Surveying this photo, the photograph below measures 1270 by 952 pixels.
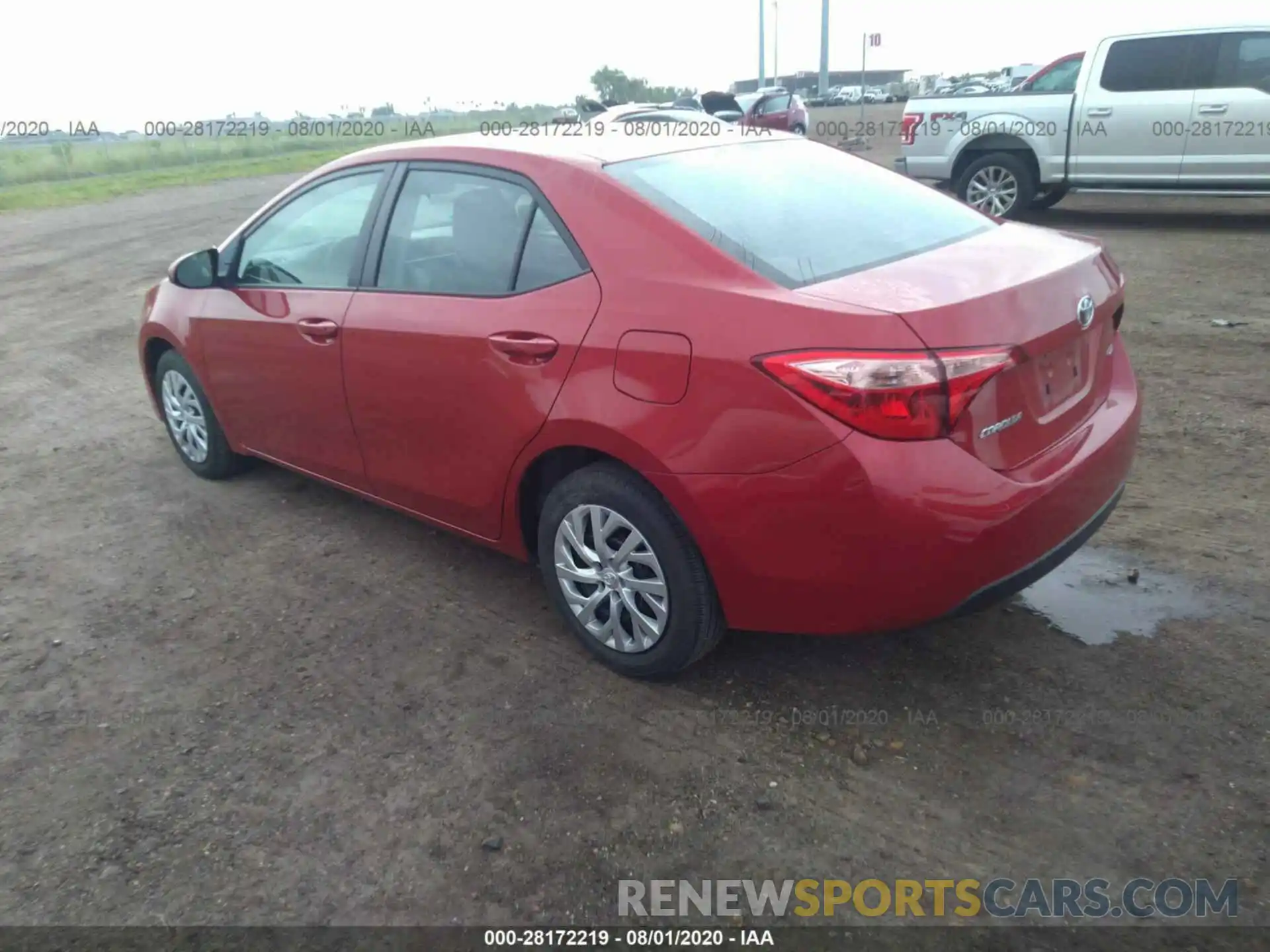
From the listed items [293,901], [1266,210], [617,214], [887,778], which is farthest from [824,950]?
[1266,210]

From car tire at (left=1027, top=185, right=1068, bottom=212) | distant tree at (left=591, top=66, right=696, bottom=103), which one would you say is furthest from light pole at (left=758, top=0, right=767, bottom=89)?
car tire at (left=1027, top=185, right=1068, bottom=212)

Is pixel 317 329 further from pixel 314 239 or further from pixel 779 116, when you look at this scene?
pixel 779 116

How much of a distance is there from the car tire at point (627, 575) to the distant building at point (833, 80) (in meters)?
81.6

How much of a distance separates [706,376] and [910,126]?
1018 cm

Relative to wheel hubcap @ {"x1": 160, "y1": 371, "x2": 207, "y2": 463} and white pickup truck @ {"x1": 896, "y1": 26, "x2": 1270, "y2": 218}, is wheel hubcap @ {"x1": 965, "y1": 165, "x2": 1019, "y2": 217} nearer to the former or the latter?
white pickup truck @ {"x1": 896, "y1": 26, "x2": 1270, "y2": 218}

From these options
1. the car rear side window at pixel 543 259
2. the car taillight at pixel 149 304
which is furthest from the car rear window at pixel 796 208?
the car taillight at pixel 149 304

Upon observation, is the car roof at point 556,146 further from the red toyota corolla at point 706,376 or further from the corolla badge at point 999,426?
the corolla badge at point 999,426

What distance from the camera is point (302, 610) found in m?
3.85

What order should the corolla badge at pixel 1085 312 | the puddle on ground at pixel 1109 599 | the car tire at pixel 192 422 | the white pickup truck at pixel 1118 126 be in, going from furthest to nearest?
the white pickup truck at pixel 1118 126, the car tire at pixel 192 422, the puddle on ground at pixel 1109 599, the corolla badge at pixel 1085 312

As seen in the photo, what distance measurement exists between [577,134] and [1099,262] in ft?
6.38

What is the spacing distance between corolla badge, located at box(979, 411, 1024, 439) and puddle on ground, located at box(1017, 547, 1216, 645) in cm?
92

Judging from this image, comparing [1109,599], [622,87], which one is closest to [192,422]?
[1109,599]

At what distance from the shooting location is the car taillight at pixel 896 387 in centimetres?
250

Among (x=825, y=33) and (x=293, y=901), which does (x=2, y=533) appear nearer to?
(x=293, y=901)
